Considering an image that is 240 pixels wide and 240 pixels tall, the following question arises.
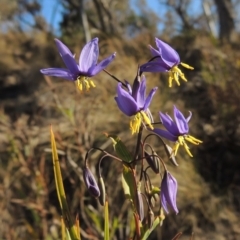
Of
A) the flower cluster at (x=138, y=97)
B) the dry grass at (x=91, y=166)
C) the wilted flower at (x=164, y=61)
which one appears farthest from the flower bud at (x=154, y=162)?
the dry grass at (x=91, y=166)

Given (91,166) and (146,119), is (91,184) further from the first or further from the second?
(91,166)

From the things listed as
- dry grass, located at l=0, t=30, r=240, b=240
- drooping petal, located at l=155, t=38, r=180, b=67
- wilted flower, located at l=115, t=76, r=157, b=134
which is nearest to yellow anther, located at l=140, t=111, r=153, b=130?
wilted flower, located at l=115, t=76, r=157, b=134

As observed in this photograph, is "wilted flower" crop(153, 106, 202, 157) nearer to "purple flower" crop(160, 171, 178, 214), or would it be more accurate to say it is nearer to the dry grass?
"purple flower" crop(160, 171, 178, 214)

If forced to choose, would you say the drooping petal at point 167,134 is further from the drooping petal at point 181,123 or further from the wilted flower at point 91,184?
the wilted flower at point 91,184

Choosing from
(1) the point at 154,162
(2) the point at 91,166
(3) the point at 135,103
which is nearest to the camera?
(3) the point at 135,103

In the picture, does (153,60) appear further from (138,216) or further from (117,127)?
(117,127)

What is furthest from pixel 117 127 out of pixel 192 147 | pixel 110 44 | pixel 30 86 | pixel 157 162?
pixel 157 162

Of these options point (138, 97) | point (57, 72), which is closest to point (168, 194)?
point (138, 97)
